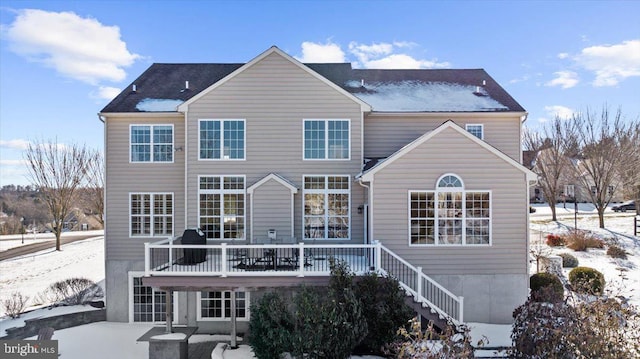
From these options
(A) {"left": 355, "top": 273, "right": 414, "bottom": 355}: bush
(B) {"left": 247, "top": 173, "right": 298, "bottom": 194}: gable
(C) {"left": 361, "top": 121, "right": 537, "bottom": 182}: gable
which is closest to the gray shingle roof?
(C) {"left": 361, "top": 121, "right": 537, "bottom": 182}: gable

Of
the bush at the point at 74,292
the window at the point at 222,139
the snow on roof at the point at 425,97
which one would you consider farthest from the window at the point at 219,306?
the snow on roof at the point at 425,97

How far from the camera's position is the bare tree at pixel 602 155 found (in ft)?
89.1

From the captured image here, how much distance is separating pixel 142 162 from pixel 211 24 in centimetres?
942

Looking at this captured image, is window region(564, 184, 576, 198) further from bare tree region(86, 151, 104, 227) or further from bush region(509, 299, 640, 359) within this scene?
bare tree region(86, 151, 104, 227)

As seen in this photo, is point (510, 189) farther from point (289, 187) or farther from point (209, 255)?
point (209, 255)

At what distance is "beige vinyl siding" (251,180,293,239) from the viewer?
13.1m

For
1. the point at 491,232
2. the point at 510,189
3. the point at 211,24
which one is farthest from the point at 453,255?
the point at 211,24

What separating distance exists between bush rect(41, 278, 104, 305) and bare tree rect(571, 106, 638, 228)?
106 ft

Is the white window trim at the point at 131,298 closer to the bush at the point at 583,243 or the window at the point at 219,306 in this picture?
the window at the point at 219,306

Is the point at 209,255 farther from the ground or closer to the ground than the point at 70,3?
closer to the ground

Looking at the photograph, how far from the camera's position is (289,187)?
42.5 feet

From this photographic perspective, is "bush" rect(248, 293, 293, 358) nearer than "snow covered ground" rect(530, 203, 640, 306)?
Yes

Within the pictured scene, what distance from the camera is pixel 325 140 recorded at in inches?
529

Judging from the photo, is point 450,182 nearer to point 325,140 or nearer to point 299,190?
point 325,140
